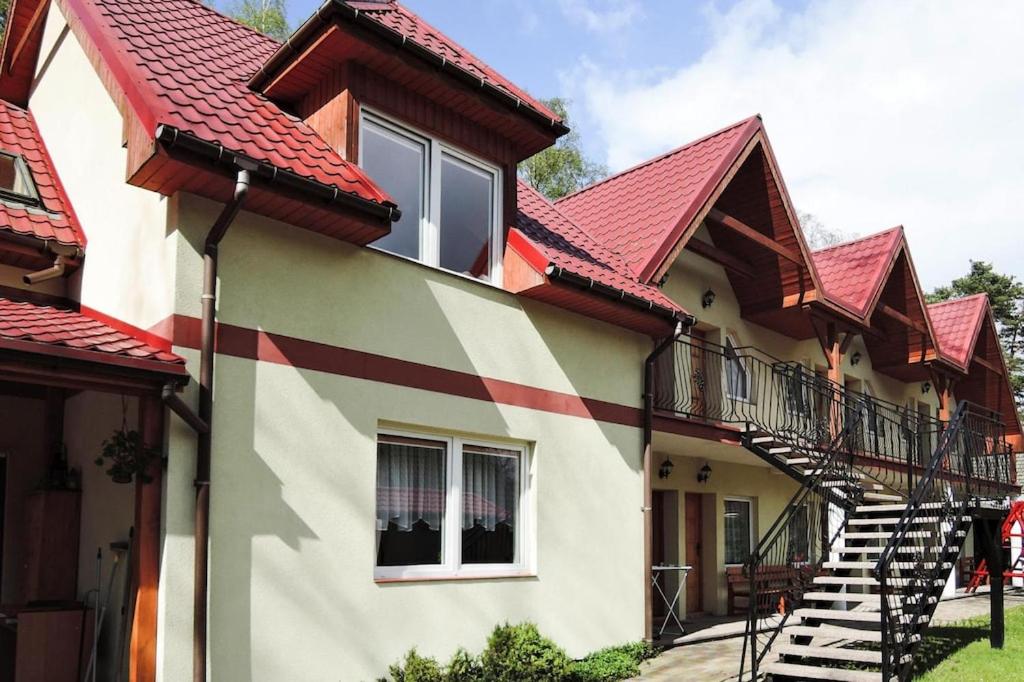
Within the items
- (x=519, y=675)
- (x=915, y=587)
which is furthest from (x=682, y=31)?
(x=519, y=675)

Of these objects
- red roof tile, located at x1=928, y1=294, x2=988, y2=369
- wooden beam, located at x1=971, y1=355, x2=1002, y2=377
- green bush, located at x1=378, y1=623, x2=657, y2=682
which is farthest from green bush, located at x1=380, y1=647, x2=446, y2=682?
wooden beam, located at x1=971, y1=355, x2=1002, y2=377

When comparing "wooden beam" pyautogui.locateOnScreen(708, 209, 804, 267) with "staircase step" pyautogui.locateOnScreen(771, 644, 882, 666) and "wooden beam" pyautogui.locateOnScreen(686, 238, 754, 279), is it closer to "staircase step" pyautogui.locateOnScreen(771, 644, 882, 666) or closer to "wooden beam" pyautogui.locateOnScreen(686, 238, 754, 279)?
"wooden beam" pyautogui.locateOnScreen(686, 238, 754, 279)

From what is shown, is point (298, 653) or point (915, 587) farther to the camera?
point (915, 587)

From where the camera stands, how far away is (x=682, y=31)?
A: 12242 millimetres

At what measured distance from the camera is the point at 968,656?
11.7 metres

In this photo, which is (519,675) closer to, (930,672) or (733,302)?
(930,672)

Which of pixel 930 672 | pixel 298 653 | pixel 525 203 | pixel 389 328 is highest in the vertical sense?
pixel 525 203

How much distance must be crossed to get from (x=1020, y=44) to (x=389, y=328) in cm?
883

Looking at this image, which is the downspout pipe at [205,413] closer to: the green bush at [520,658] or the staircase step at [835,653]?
the green bush at [520,658]

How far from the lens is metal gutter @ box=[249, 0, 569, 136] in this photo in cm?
827

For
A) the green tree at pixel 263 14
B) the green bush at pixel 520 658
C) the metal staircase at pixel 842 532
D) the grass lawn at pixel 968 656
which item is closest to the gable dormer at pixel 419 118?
the metal staircase at pixel 842 532

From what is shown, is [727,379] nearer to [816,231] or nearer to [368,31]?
[368,31]

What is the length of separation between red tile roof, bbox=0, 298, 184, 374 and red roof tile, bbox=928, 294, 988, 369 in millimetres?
19841

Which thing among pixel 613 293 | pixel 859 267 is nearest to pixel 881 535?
pixel 613 293
